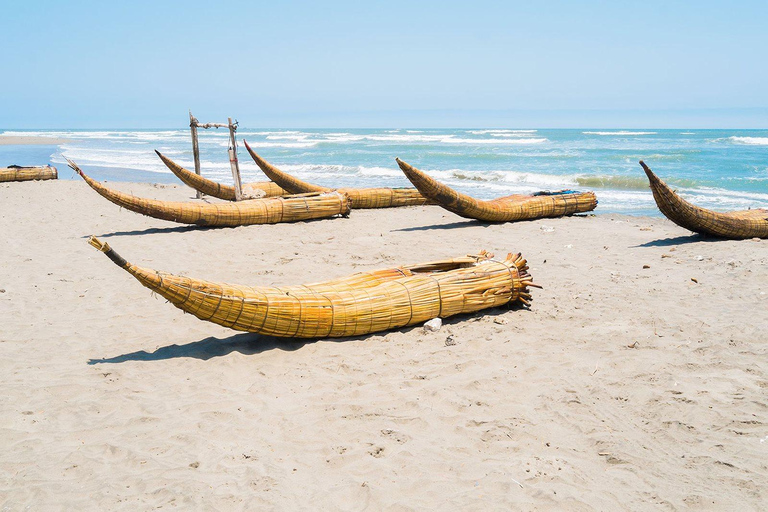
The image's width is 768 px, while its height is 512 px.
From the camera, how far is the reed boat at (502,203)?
10.3m

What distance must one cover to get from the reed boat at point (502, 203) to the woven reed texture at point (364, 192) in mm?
2649

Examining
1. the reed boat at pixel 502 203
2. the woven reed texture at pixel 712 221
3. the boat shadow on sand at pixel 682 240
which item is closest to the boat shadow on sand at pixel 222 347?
the reed boat at pixel 502 203

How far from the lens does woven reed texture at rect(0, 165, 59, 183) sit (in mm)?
17891

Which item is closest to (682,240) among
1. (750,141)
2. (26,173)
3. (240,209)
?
(240,209)

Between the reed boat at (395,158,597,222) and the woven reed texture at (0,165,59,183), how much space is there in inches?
563

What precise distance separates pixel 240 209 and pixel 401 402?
7833mm

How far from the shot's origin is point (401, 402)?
13.9 ft

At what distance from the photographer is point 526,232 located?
10812mm

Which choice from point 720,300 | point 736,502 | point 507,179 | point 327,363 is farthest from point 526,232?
point 507,179

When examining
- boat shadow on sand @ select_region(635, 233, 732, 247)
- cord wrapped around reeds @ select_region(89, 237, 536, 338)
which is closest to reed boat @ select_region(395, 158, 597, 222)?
boat shadow on sand @ select_region(635, 233, 732, 247)

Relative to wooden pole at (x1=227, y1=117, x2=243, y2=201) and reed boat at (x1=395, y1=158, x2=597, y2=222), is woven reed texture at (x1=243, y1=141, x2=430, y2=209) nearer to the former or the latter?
wooden pole at (x1=227, y1=117, x2=243, y2=201)

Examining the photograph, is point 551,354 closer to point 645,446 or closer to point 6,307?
point 645,446

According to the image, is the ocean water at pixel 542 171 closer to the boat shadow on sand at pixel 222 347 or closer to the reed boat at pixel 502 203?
the reed boat at pixel 502 203

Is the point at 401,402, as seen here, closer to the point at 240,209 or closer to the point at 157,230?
the point at 240,209
